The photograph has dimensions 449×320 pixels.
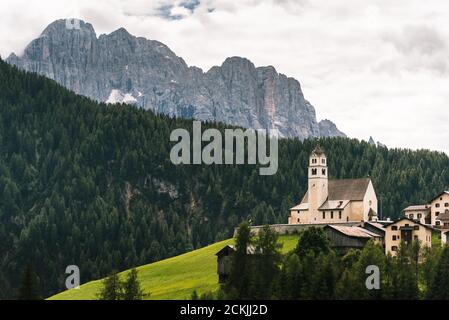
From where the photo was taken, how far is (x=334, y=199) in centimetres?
19312

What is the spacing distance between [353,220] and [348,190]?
244 inches

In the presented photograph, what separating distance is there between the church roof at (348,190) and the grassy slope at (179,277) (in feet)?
57.0

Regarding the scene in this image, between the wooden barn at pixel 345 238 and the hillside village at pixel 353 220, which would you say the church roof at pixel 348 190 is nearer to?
the hillside village at pixel 353 220

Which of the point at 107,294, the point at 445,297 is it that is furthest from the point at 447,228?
the point at 107,294

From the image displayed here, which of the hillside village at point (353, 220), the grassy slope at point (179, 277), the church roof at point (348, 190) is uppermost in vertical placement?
the church roof at point (348, 190)

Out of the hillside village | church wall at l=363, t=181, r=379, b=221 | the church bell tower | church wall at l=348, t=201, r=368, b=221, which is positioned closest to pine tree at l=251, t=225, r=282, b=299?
the hillside village

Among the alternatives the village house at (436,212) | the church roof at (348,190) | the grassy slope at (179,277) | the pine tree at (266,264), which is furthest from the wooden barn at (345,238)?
the church roof at (348,190)

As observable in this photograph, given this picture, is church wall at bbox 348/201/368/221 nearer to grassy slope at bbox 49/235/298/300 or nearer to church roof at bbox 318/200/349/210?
church roof at bbox 318/200/349/210

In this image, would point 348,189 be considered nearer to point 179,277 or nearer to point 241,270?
point 179,277

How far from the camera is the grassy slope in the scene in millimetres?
153250

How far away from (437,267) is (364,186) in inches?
2477

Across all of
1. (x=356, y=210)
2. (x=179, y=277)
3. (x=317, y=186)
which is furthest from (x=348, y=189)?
(x=179, y=277)

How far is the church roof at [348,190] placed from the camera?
19150 cm
